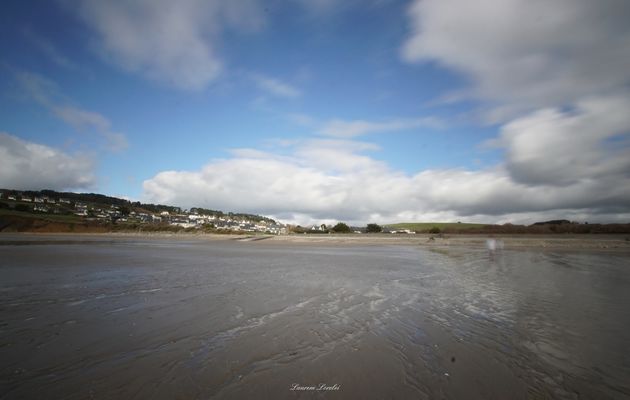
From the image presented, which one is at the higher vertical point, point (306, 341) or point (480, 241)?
point (480, 241)

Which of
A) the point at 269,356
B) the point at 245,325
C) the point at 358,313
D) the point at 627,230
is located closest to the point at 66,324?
the point at 245,325

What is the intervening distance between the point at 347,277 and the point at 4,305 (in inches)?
490

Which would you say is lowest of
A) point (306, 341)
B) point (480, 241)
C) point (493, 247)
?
point (306, 341)

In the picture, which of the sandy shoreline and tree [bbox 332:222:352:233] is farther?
tree [bbox 332:222:352:233]

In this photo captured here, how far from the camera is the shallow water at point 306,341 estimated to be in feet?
14.8

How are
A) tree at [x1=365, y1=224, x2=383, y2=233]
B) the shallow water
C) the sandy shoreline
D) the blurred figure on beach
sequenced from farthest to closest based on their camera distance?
tree at [x1=365, y1=224, x2=383, y2=233]
the sandy shoreline
the blurred figure on beach
the shallow water

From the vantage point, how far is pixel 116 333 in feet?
22.1

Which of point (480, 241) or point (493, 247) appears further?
point (480, 241)

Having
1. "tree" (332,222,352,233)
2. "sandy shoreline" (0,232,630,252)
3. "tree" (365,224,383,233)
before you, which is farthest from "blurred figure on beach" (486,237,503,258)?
"tree" (332,222,352,233)

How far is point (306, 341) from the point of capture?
257 inches

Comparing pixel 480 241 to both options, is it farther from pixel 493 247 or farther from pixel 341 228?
pixel 341 228

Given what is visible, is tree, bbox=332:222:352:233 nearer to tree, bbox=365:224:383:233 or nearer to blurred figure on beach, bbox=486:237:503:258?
tree, bbox=365:224:383:233

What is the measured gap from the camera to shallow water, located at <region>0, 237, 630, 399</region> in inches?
177

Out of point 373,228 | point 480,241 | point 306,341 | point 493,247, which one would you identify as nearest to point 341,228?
point 373,228
